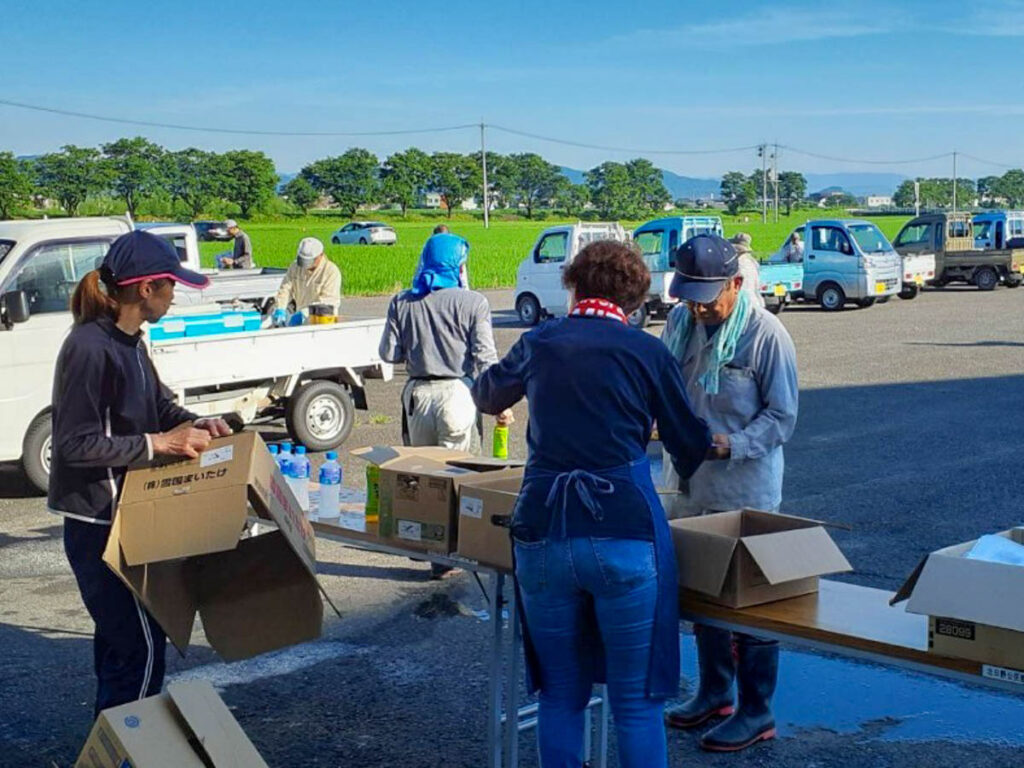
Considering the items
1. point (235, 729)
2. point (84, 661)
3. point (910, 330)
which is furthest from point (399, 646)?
point (910, 330)

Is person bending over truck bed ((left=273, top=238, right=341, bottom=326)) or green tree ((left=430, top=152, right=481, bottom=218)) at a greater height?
green tree ((left=430, top=152, right=481, bottom=218))

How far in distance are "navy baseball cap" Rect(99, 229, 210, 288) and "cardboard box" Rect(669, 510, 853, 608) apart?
1812mm

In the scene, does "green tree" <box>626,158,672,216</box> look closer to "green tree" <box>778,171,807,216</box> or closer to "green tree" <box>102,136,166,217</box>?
"green tree" <box>778,171,807,216</box>

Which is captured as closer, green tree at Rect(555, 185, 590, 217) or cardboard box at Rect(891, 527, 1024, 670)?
cardboard box at Rect(891, 527, 1024, 670)

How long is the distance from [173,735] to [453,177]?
122 m

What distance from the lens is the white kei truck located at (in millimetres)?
9578

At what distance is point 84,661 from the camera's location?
6109mm

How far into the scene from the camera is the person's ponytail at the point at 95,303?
3.97 metres

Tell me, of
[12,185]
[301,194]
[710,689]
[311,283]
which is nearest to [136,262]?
[710,689]

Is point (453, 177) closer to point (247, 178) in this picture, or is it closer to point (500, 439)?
point (247, 178)

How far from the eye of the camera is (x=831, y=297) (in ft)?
90.6

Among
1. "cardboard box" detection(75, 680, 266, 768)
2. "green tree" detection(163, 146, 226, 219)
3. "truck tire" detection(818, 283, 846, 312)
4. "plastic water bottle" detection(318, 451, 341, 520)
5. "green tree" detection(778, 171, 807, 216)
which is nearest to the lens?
"cardboard box" detection(75, 680, 266, 768)

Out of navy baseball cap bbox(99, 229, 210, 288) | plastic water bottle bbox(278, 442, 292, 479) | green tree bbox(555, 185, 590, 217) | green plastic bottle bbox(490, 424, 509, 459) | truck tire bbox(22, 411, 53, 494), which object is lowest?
truck tire bbox(22, 411, 53, 494)

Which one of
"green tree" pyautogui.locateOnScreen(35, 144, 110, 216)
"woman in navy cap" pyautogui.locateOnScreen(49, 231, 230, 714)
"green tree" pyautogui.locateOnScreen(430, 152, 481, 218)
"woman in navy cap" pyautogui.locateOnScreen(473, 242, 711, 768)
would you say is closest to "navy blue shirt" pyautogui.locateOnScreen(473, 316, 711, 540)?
"woman in navy cap" pyautogui.locateOnScreen(473, 242, 711, 768)
